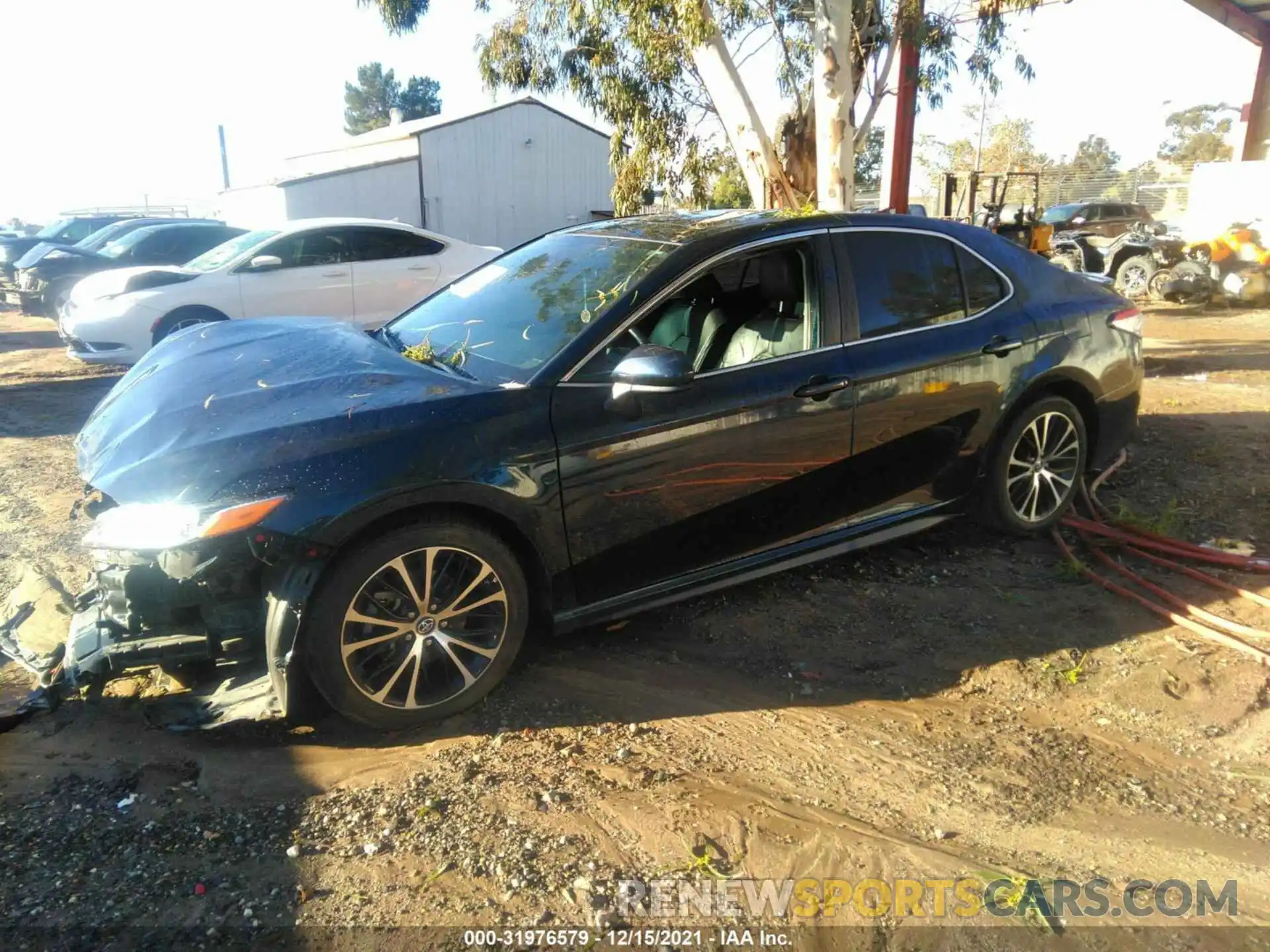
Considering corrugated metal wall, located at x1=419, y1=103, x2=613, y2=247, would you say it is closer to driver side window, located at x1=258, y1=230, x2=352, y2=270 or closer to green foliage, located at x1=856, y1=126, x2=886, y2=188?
green foliage, located at x1=856, y1=126, x2=886, y2=188

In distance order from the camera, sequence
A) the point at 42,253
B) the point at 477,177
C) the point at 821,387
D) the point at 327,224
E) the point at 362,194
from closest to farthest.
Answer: the point at 821,387 → the point at 327,224 → the point at 42,253 → the point at 362,194 → the point at 477,177

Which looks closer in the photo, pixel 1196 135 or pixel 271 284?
pixel 271 284

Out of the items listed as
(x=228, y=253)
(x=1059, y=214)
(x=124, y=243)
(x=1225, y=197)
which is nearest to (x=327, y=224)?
(x=228, y=253)

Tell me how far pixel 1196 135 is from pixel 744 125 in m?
65.2

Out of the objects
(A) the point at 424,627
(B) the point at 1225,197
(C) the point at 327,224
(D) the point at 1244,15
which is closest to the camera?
(A) the point at 424,627

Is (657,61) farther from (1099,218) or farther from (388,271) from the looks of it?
(1099,218)

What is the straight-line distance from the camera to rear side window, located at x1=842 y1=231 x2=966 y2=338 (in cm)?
424

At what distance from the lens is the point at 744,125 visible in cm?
900

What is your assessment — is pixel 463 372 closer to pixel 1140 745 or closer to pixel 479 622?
pixel 479 622

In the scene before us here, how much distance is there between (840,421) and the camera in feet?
13.2

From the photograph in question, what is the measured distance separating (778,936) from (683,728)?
103 cm

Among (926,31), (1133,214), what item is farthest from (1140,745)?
(1133,214)

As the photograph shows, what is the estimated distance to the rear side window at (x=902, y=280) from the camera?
424 cm

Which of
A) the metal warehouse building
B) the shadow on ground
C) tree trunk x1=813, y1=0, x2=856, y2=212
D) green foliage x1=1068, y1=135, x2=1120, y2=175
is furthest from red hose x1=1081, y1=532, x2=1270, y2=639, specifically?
green foliage x1=1068, y1=135, x2=1120, y2=175
